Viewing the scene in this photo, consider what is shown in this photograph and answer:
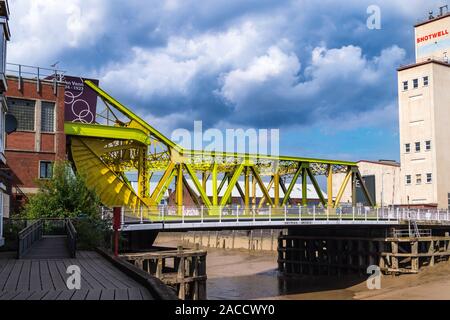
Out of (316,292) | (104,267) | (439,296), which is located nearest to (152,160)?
(316,292)

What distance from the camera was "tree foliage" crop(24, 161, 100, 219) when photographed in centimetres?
2761

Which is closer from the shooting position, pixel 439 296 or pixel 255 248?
pixel 439 296

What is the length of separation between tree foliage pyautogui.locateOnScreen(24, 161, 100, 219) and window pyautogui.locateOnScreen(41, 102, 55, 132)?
28.3 ft

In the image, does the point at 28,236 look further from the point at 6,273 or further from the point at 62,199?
the point at 62,199

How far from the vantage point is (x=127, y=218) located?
29938 millimetres

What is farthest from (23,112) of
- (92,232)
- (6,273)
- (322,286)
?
(322,286)

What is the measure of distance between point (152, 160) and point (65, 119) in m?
7.63

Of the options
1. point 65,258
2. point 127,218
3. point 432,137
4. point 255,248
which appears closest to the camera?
point 65,258

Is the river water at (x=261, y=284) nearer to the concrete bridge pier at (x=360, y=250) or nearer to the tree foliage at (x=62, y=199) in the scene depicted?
the concrete bridge pier at (x=360, y=250)

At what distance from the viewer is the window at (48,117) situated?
118ft

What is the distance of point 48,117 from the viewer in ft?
118

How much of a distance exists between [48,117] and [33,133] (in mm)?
1451

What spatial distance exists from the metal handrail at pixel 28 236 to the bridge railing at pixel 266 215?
382 centimetres
